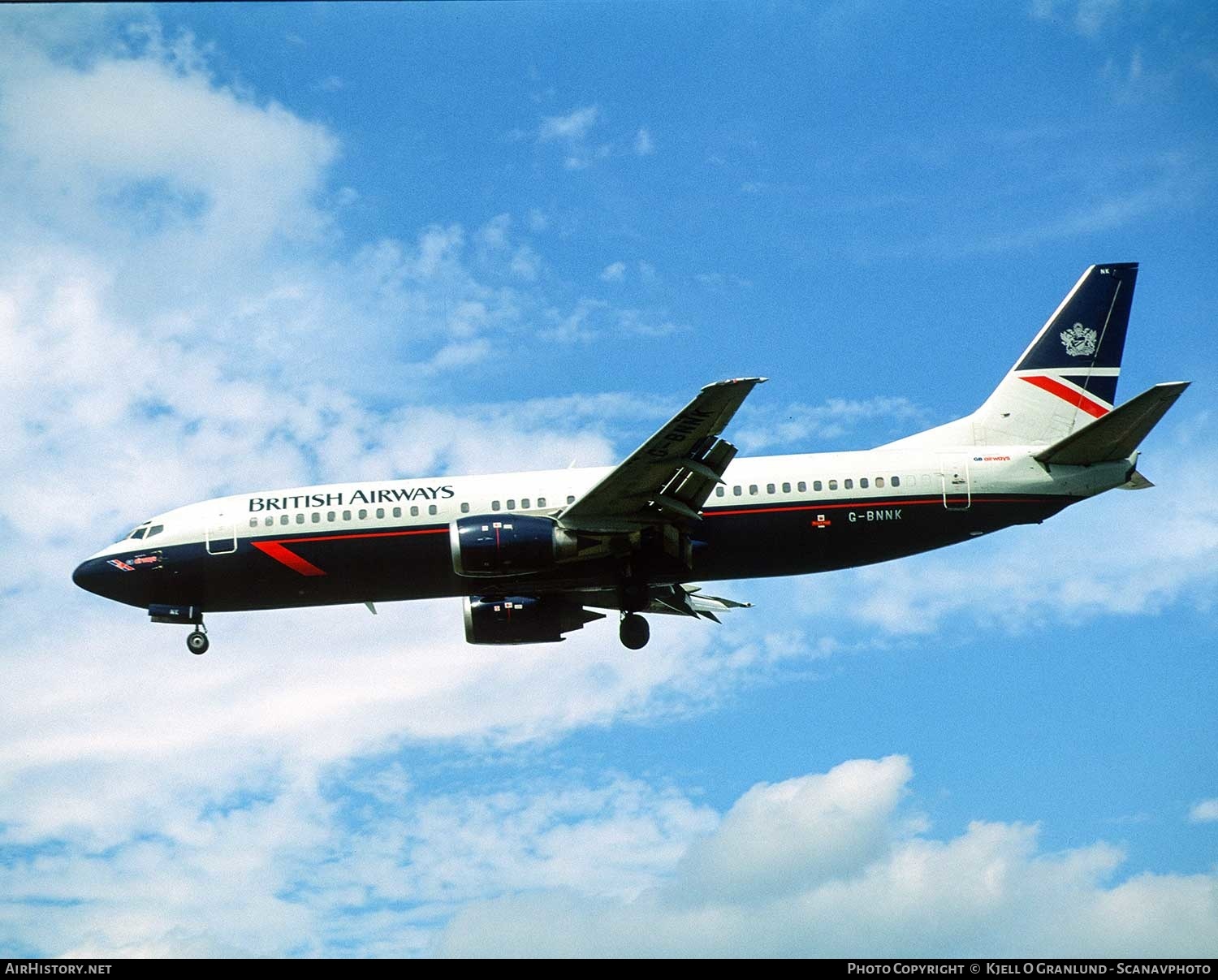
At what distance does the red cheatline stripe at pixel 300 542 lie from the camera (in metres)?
39.8

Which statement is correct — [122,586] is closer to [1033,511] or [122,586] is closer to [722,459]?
[722,459]

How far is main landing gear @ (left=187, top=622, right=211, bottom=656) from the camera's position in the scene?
135ft

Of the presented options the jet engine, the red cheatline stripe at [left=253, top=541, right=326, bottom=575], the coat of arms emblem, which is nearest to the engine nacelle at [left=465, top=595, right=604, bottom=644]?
the jet engine

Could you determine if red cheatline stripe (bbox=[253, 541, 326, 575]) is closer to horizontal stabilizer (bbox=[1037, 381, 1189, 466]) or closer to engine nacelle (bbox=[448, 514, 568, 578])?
engine nacelle (bbox=[448, 514, 568, 578])

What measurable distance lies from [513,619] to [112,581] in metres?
11.3

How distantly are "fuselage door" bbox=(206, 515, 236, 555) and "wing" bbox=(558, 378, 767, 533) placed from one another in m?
9.26

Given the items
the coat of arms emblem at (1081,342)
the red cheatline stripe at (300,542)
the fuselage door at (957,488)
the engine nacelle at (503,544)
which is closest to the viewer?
the engine nacelle at (503,544)

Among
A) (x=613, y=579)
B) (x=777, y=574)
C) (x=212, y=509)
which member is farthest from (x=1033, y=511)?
(x=212, y=509)

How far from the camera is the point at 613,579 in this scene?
40406 mm

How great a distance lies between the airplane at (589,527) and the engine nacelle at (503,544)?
47mm

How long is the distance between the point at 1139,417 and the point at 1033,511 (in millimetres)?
3965

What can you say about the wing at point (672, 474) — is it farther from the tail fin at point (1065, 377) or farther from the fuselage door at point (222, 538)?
the fuselage door at point (222, 538)

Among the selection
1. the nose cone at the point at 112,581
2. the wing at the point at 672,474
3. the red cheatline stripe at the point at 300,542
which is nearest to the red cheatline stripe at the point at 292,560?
the red cheatline stripe at the point at 300,542
